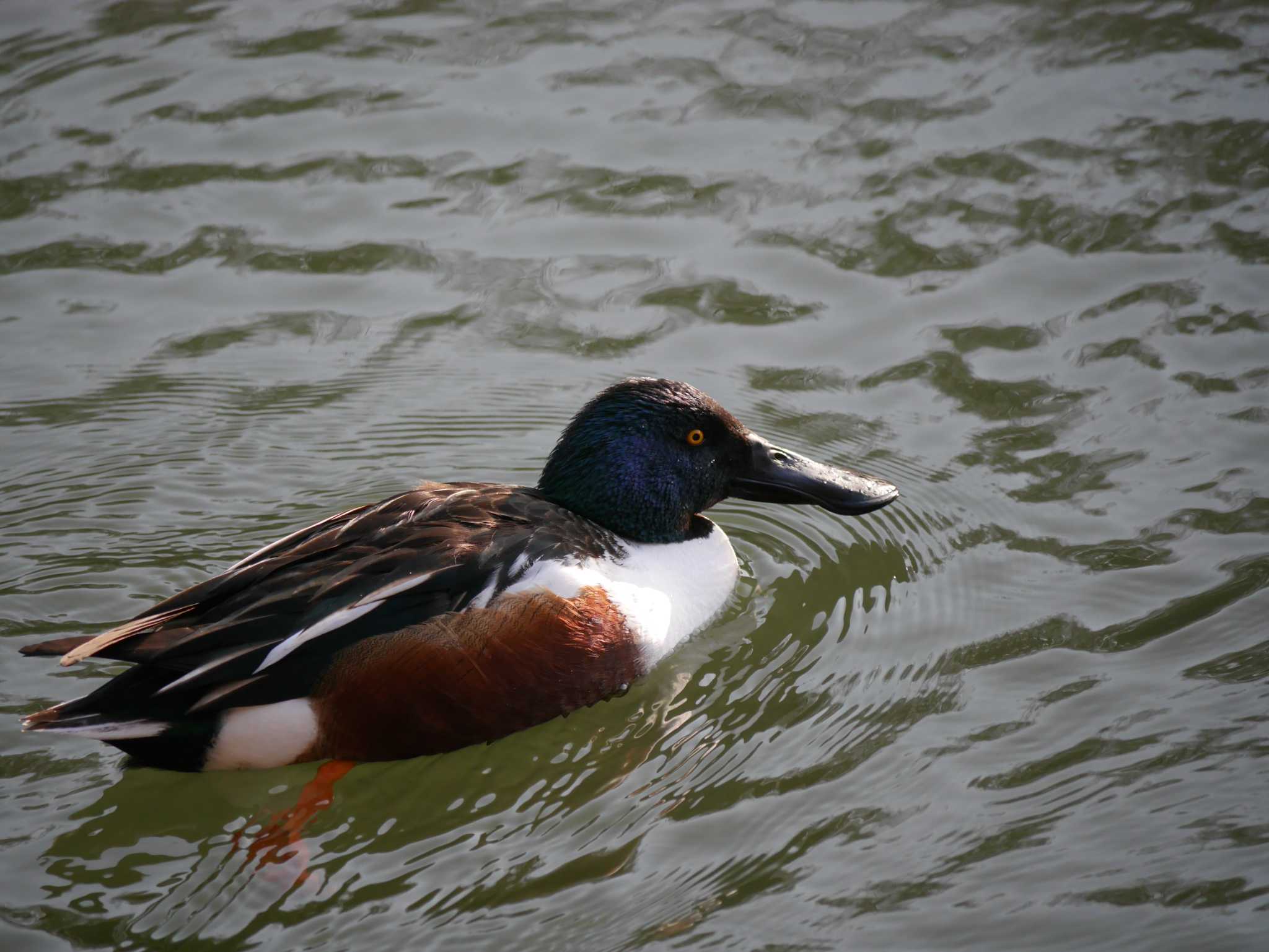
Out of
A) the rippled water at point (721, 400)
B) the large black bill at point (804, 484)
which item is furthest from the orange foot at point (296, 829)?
the large black bill at point (804, 484)

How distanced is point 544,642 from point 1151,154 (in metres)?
5.56

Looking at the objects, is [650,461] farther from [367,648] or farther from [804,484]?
[367,648]

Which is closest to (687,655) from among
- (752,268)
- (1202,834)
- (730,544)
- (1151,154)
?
(730,544)

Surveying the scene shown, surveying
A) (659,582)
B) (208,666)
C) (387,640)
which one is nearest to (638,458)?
(659,582)

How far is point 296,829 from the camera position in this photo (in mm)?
4926

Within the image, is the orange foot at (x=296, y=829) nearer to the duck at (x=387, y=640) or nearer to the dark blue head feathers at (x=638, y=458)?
the duck at (x=387, y=640)

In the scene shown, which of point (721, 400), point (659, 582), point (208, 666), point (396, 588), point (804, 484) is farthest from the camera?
point (721, 400)

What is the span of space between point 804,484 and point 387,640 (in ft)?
6.76

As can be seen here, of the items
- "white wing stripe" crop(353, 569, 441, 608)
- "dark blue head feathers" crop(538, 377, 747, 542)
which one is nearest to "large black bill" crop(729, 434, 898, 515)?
"dark blue head feathers" crop(538, 377, 747, 542)

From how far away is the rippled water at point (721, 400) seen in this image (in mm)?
4695

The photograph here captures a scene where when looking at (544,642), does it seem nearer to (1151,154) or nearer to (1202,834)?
(1202,834)

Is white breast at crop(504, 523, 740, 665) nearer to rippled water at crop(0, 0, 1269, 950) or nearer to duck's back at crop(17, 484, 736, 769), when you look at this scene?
duck's back at crop(17, 484, 736, 769)

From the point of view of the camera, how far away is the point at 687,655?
5.89 m

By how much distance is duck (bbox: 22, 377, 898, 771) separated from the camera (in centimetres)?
494
